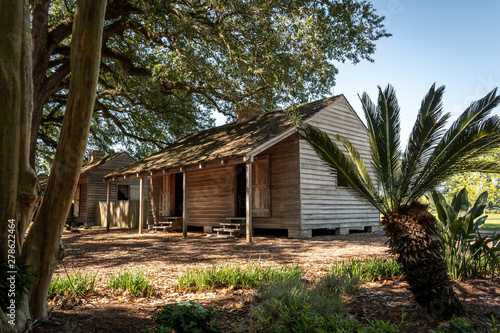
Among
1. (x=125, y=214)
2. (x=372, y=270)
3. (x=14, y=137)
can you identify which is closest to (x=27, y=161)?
(x=14, y=137)

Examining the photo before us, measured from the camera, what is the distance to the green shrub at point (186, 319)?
3566 millimetres

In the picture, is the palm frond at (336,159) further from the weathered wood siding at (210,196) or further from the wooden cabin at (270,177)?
the weathered wood siding at (210,196)

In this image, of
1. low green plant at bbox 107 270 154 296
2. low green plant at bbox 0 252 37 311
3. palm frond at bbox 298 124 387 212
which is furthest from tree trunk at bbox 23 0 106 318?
palm frond at bbox 298 124 387 212

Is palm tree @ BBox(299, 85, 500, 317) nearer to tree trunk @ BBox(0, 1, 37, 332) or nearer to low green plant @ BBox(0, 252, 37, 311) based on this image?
tree trunk @ BBox(0, 1, 37, 332)

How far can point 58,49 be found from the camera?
14.1 metres

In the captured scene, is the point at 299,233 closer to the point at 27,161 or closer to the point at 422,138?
the point at 422,138

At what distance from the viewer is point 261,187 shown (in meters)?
14.2

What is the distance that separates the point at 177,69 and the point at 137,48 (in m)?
5.43

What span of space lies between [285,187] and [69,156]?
10.3 metres

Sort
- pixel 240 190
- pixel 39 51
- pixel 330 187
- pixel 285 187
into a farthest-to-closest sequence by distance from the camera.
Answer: pixel 240 190 < pixel 330 187 < pixel 285 187 < pixel 39 51

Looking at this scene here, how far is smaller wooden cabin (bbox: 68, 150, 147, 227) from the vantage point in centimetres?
2448

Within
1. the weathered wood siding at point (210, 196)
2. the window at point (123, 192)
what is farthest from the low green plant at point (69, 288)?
the window at point (123, 192)

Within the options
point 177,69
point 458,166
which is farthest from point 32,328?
point 177,69

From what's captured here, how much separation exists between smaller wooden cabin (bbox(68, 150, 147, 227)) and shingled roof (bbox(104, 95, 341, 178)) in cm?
712
